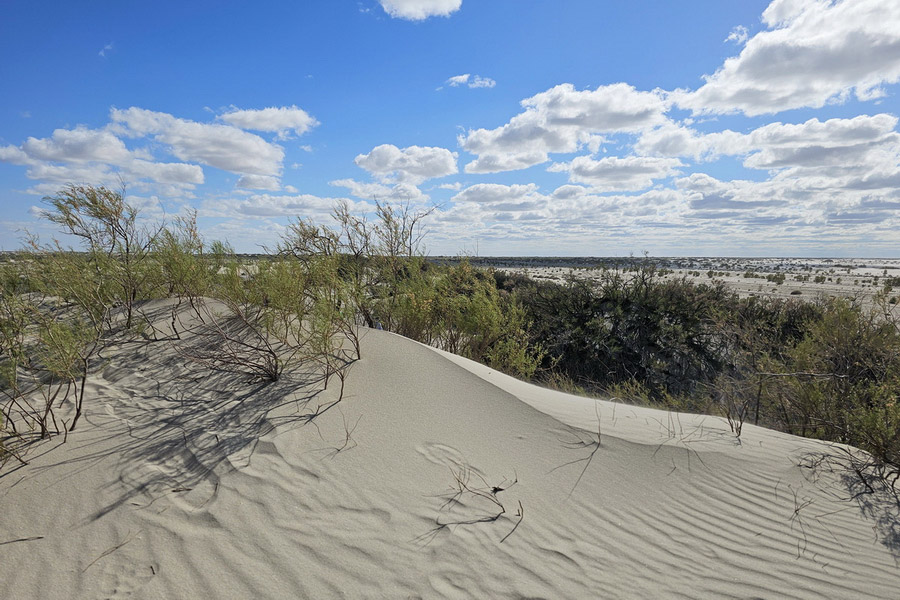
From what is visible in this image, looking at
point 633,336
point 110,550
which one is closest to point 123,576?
point 110,550

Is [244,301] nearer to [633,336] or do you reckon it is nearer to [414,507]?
[414,507]

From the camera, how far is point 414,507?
9.73ft

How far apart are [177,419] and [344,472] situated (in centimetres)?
182

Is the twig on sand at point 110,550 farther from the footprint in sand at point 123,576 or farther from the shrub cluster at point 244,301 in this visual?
the shrub cluster at point 244,301

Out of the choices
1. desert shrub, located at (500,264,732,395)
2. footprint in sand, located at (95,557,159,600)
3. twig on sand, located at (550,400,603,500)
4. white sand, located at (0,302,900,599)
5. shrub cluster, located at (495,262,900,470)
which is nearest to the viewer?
footprint in sand, located at (95,557,159,600)

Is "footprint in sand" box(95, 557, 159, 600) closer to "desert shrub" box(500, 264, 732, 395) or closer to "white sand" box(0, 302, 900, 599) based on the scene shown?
"white sand" box(0, 302, 900, 599)

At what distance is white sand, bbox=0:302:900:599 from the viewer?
2.46 meters

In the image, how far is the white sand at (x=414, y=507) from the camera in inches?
97.0

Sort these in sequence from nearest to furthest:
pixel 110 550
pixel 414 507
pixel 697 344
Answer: pixel 110 550
pixel 414 507
pixel 697 344

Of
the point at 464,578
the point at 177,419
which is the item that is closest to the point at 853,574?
the point at 464,578

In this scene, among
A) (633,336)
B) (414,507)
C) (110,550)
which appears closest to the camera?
(110,550)

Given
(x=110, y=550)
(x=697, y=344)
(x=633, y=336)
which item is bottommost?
(x=697, y=344)

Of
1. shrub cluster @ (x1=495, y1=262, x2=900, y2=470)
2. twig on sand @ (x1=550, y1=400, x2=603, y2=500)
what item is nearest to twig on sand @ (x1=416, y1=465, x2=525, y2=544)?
twig on sand @ (x1=550, y1=400, x2=603, y2=500)

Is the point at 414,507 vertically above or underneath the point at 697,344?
above
